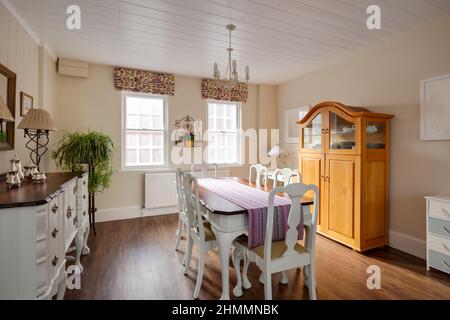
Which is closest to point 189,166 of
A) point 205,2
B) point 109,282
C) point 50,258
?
point 109,282

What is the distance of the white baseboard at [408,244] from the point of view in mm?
2745

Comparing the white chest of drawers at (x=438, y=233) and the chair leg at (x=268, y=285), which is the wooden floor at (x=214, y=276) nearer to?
the white chest of drawers at (x=438, y=233)

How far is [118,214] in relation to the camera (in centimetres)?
409

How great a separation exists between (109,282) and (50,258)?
0.94m

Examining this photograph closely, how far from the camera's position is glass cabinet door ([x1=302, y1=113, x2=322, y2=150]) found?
3.44 meters

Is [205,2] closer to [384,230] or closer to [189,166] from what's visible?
[189,166]

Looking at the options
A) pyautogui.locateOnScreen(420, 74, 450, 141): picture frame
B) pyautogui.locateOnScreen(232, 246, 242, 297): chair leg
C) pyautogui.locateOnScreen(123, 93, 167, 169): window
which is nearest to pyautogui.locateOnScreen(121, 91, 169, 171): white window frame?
pyautogui.locateOnScreen(123, 93, 167, 169): window

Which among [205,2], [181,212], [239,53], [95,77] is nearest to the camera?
[205,2]

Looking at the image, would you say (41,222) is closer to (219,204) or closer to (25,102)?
(219,204)

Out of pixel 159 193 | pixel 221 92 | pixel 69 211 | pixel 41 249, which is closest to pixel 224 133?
pixel 221 92

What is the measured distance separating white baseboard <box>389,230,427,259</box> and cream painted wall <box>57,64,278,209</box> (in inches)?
136

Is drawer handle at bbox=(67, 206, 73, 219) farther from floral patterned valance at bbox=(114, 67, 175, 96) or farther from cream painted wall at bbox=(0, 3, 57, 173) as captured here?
floral patterned valance at bbox=(114, 67, 175, 96)

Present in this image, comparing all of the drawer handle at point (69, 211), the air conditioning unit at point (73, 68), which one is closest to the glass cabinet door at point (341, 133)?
Answer: the drawer handle at point (69, 211)
